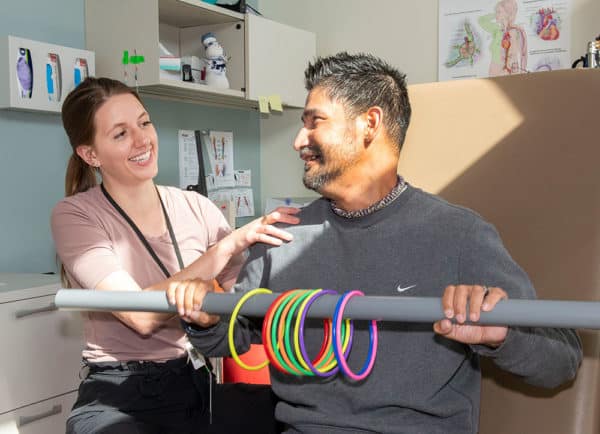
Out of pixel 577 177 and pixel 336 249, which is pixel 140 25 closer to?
pixel 336 249

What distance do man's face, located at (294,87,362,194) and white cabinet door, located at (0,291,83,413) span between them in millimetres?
1066

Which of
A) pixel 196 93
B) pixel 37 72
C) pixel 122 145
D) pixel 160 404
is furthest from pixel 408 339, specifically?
pixel 196 93

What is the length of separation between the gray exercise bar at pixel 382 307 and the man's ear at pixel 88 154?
0.57m

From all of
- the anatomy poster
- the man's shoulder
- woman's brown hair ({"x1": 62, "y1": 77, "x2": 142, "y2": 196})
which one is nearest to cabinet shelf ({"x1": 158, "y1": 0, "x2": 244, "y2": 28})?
the anatomy poster

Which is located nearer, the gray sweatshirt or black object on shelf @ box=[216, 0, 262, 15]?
the gray sweatshirt

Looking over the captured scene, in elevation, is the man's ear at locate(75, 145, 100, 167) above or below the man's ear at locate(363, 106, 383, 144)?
below

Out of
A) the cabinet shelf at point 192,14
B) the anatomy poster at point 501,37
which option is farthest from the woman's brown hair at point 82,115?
the anatomy poster at point 501,37

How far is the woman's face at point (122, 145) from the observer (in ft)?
5.46

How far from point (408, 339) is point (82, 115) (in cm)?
97

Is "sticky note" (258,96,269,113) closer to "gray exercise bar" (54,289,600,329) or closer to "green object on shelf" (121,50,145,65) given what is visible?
"green object on shelf" (121,50,145,65)

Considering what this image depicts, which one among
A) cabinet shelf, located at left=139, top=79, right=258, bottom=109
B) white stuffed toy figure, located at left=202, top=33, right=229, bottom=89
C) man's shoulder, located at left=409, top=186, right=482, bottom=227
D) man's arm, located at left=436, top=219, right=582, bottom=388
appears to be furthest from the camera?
white stuffed toy figure, located at left=202, top=33, right=229, bottom=89

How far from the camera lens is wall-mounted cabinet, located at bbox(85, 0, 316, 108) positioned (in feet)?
8.45

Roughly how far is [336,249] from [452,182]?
318 millimetres

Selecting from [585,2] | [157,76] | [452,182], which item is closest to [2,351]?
[157,76]
